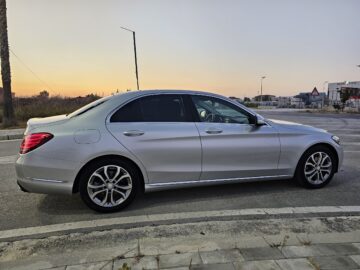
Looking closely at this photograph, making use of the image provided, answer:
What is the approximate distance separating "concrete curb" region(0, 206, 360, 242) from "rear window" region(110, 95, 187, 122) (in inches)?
48.2

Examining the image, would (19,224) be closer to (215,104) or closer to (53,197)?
(53,197)

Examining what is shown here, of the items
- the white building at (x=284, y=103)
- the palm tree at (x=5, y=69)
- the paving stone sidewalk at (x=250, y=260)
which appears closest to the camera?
the paving stone sidewalk at (x=250, y=260)

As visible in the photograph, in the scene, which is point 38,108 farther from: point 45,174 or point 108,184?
point 108,184

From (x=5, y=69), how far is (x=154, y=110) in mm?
13577

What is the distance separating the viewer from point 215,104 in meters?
4.90

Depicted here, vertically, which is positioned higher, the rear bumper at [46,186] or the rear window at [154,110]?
the rear window at [154,110]

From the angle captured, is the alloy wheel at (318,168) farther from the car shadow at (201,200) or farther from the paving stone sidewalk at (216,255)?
the paving stone sidewalk at (216,255)

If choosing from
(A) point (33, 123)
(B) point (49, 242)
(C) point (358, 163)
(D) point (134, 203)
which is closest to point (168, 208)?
(D) point (134, 203)

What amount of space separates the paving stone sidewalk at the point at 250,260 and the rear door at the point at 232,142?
166cm

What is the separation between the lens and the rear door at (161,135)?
438 cm

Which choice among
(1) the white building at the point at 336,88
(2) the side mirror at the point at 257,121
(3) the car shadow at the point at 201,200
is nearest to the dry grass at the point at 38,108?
(3) the car shadow at the point at 201,200

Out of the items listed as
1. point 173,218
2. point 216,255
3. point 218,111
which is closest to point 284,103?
point 218,111

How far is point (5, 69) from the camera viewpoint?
15.7 m

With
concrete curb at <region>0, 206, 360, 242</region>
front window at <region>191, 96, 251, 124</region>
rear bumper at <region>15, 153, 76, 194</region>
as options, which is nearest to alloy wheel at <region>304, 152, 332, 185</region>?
concrete curb at <region>0, 206, 360, 242</region>
